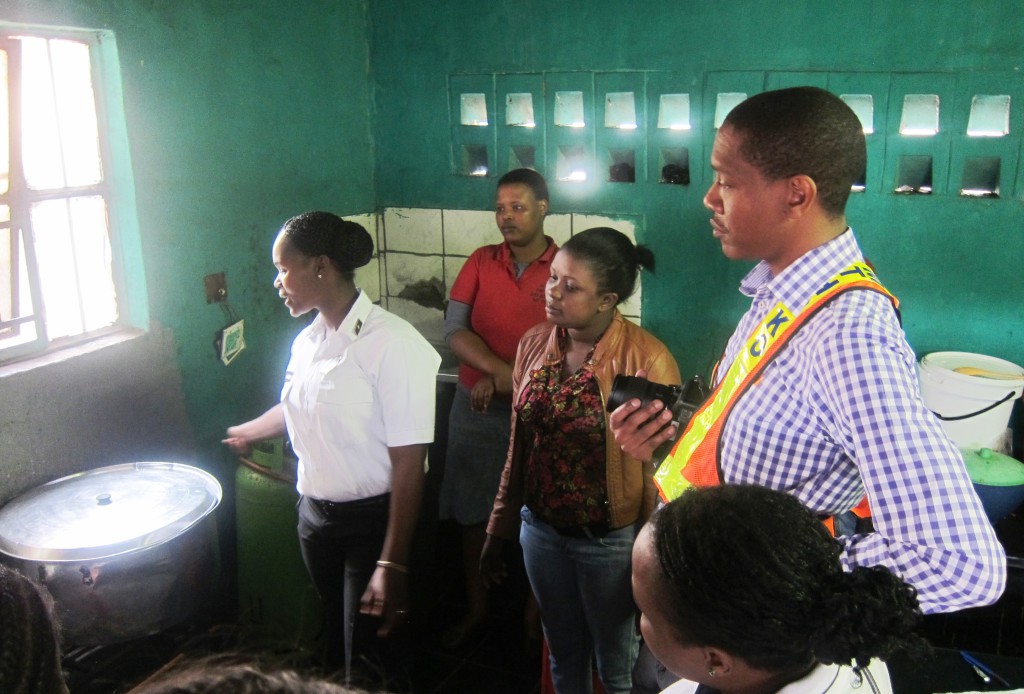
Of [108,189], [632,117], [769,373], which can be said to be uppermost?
[632,117]

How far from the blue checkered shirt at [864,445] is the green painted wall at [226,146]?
2.28 meters

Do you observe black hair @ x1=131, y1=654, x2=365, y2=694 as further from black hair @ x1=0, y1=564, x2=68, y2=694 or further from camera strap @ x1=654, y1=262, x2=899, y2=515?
camera strap @ x1=654, y1=262, x2=899, y2=515

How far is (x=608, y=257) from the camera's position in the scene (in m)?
2.23

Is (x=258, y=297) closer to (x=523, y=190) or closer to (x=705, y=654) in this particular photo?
(x=523, y=190)

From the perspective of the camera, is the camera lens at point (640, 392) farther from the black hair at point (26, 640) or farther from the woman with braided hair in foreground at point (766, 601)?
the black hair at point (26, 640)

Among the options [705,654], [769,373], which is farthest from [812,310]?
[705,654]

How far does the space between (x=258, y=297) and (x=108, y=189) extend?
723mm

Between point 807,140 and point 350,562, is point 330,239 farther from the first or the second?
point 807,140

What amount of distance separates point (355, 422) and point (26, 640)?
1.30 metres

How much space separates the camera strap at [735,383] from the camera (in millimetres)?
1242

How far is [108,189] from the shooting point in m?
2.73

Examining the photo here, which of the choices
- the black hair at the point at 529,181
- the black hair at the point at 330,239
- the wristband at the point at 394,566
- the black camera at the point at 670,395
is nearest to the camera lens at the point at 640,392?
the black camera at the point at 670,395

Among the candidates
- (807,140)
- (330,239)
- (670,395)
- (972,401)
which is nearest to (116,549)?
(330,239)

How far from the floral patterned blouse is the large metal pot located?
3.10ft
